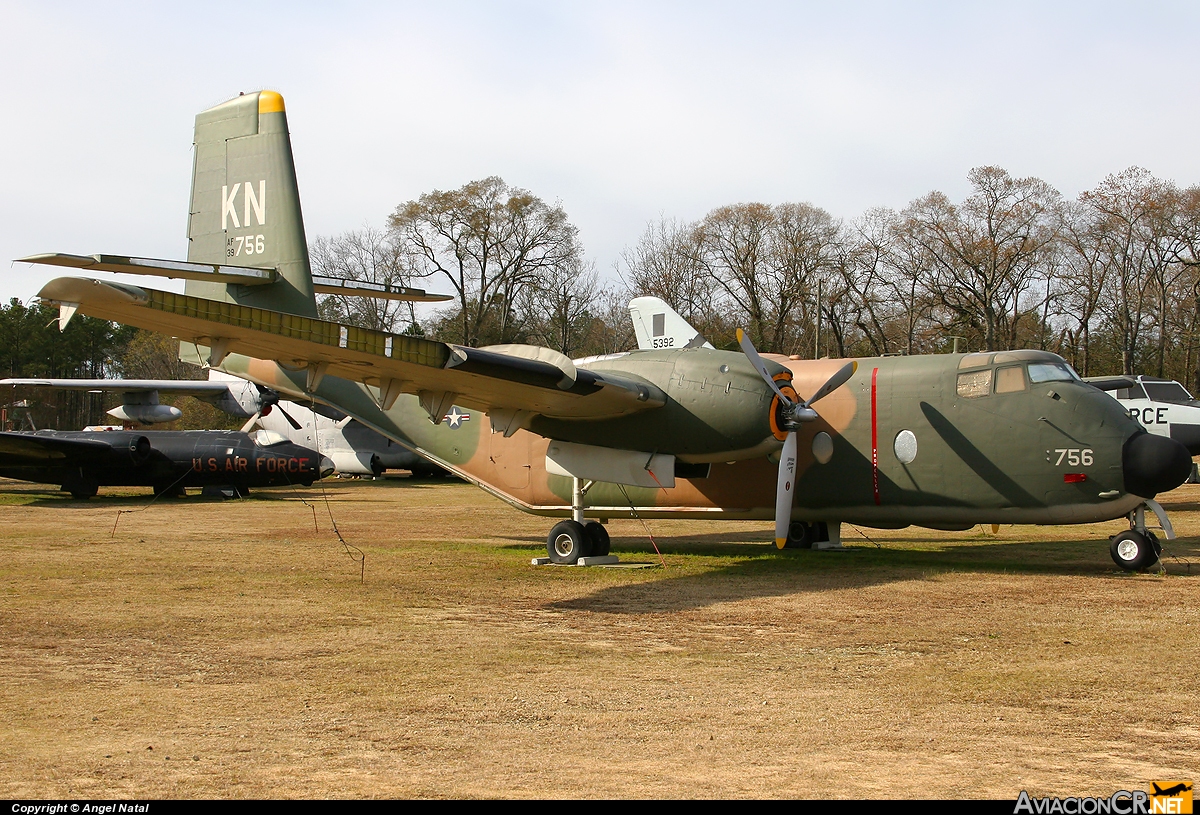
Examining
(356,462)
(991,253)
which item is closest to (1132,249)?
(991,253)

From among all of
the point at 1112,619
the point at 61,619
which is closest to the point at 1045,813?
the point at 1112,619

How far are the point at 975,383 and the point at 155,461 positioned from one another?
76.7 ft

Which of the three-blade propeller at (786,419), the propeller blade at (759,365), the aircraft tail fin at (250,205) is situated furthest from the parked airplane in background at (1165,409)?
the aircraft tail fin at (250,205)

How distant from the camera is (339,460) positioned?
3631cm

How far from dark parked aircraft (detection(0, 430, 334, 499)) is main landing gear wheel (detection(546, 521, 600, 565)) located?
16113 mm

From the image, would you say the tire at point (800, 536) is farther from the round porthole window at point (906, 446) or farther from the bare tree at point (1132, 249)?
the bare tree at point (1132, 249)

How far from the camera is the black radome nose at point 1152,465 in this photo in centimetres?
→ 1147

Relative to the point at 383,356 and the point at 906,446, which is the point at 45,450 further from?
the point at 906,446

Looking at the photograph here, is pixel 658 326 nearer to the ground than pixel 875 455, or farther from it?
farther from it

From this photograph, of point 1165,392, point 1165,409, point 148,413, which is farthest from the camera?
point 148,413

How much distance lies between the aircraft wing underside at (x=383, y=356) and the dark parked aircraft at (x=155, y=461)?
53.5 ft

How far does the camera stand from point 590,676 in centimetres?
700

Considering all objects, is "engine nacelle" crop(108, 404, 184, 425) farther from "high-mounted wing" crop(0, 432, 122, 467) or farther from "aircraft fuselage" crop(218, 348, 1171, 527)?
"aircraft fuselage" crop(218, 348, 1171, 527)

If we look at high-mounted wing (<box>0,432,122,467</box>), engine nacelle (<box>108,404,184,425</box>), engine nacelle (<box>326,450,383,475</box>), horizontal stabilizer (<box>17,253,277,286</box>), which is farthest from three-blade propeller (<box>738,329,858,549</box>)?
engine nacelle (<box>108,404,184,425</box>)
